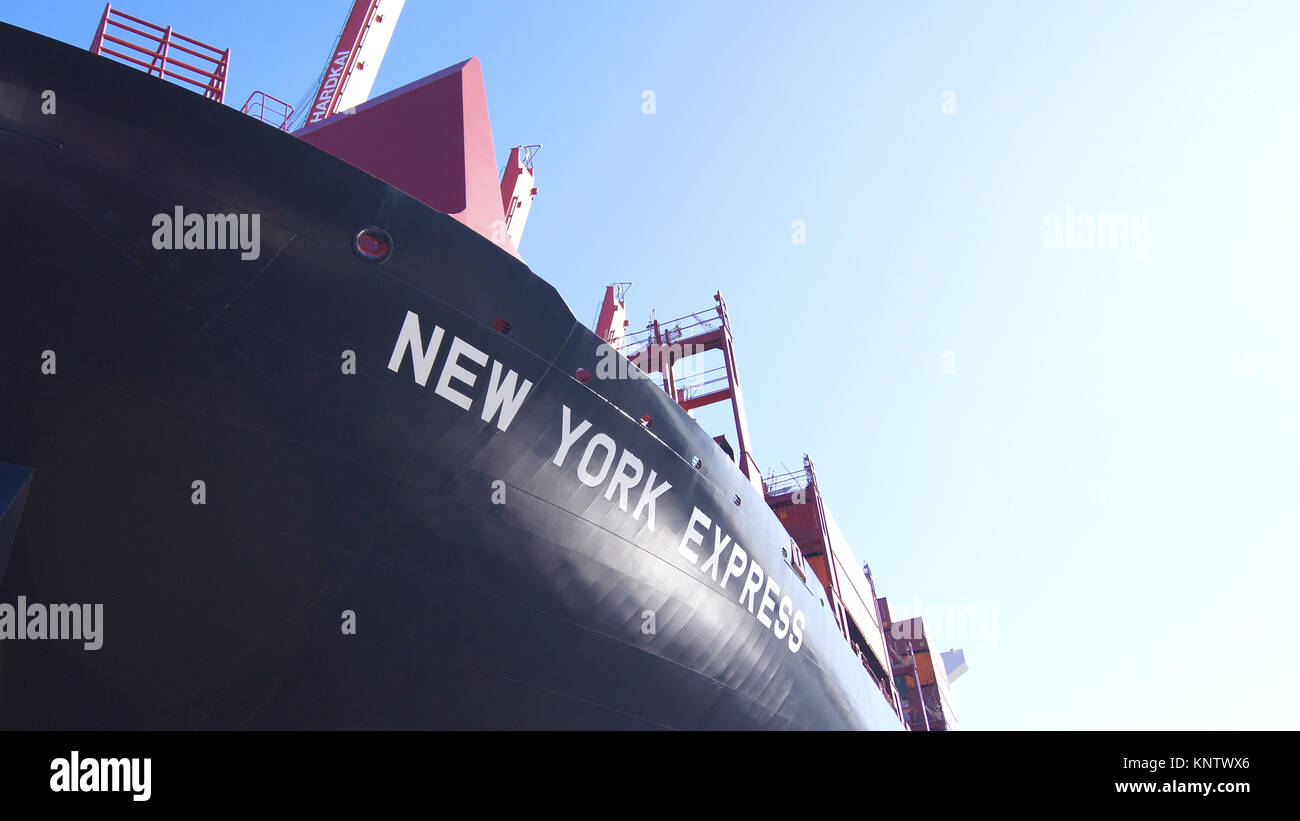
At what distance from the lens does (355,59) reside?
14.4 m

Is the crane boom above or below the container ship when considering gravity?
above

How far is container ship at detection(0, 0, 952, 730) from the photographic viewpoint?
555cm

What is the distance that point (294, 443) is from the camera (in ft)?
20.3

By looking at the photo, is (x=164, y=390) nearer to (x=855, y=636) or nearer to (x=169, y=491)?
(x=169, y=491)

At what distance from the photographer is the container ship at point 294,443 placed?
5547mm

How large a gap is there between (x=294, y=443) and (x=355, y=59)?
10.5 metres

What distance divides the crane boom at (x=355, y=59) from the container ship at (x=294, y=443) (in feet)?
22.2

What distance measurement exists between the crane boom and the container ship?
678 cm

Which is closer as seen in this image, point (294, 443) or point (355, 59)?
point (294, 443)

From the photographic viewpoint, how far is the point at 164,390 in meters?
5.75

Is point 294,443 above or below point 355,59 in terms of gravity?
below
